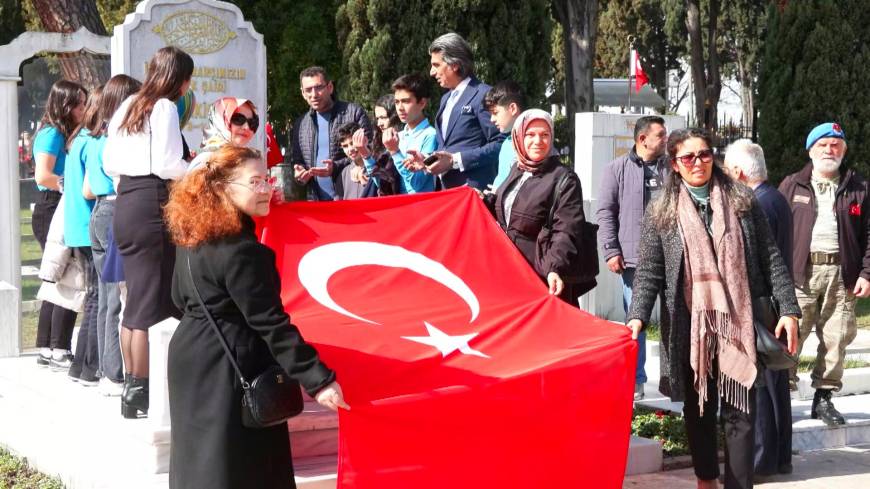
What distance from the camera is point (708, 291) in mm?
5703

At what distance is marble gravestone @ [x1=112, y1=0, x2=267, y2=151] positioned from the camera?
9.20m

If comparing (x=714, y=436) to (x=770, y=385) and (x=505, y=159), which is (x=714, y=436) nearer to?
(x=770, y=385)

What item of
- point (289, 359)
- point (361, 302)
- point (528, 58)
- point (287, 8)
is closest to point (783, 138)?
point (528, 58)

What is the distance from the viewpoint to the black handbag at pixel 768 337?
5.71 metres

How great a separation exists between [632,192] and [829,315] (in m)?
1.53

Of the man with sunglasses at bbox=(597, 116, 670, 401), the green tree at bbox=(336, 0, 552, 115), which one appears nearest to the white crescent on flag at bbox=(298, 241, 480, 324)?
the man with sunglasses at bbox=(597, 116, 670, 401)

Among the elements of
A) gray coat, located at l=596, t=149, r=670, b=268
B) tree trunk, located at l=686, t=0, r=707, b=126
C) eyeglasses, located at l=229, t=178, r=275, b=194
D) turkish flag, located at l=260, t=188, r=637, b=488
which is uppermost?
tree trunk, located at l=686, t=0, r=707, b=126

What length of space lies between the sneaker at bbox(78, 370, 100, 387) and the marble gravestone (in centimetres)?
246

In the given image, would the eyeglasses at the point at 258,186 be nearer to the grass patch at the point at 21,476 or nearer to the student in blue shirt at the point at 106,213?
the student in blue shirt at the point at 106,213

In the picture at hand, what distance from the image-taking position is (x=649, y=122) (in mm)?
8094

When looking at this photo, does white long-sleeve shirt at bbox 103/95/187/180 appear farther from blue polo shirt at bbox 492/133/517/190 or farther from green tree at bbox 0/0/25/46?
green tree at bbox 0/0/25/46

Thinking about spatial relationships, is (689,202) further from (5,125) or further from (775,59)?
(775,59)

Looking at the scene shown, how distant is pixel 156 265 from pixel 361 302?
44.6 inches

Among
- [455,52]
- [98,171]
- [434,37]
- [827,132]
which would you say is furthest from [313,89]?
[434,37]
